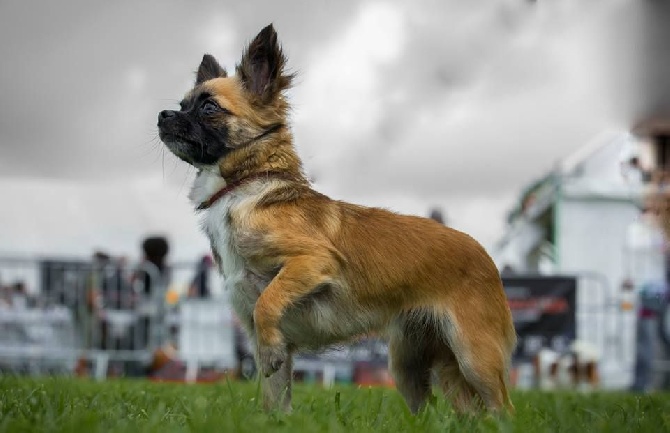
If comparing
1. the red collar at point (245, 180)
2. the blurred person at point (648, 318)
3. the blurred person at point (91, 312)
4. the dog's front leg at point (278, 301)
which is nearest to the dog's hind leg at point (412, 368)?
the dog's front leg at point (278, 301)

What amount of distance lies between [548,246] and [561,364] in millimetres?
4524

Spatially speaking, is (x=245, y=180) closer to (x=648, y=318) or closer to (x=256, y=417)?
(x=256, y=417)

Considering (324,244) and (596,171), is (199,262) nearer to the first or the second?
(596,171)

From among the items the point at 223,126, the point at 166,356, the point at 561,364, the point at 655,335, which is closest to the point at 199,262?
the point at 166,356

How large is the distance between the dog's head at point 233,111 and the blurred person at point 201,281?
7.73 meters

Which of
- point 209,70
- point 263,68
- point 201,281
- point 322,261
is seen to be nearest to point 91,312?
point 201,281

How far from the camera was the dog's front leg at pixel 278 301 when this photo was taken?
13.5ft

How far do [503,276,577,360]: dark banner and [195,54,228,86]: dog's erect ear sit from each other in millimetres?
7633

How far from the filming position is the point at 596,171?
1495cm

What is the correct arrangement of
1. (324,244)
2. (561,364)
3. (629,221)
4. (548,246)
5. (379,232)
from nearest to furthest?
(324,244), (379,232), (561,364), (629,221), (548,246)

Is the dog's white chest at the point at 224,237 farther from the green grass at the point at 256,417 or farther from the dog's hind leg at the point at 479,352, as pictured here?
the dog's hind leg at the point at 479,352

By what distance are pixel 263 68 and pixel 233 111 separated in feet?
1.08

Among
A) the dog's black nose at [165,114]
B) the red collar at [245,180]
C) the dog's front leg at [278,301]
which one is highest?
the dog's black nose at [165,114]

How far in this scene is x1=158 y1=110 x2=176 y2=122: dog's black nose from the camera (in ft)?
15.1
